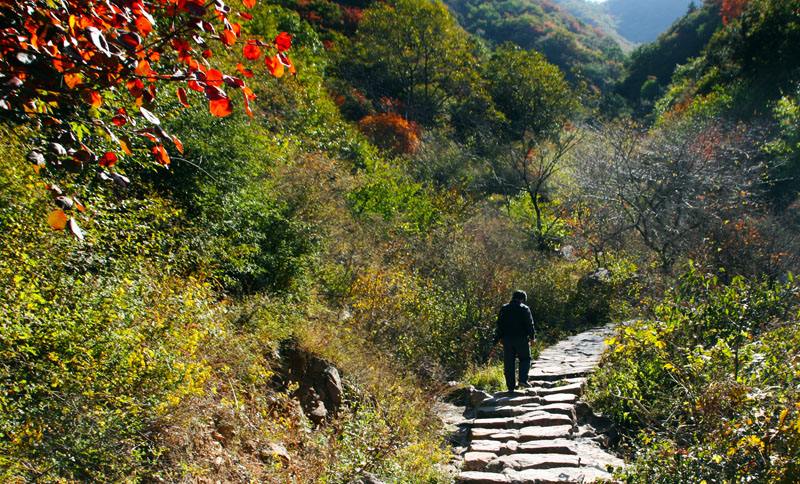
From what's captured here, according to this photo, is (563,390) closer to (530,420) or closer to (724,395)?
(530,420)

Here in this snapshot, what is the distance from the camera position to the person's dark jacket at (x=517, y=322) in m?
8.34

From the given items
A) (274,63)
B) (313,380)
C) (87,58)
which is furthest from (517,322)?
(87,58)

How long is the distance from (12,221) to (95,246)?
993mm

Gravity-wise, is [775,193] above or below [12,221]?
above

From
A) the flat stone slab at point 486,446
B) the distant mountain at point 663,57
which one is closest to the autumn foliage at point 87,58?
the flat stone slab at point 486,446

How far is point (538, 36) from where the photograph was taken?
50250 millimetres

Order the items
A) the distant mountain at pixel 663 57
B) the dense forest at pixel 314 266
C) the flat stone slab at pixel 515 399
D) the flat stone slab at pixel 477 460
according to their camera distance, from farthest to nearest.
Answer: the distant mountain at pixel 663 57 → the flat stone slab at pixel 515 399 → the flat stone slab at pixel 477 460 → the dense forest at pixel 314 266

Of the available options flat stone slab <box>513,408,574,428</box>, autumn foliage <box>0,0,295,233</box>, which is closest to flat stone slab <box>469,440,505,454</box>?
flat stone slab <box>513,408,574,428</box>

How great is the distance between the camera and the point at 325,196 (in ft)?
34.0

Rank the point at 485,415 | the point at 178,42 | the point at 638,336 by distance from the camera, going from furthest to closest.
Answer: the point at 485,415
the point at 638,336
the point at 178,42

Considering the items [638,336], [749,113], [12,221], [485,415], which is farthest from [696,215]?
[12,221]

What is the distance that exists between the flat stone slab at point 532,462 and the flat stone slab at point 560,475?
127mm

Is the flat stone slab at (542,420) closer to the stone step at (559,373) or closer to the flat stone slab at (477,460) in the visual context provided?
the flat stone slab at (477,460)

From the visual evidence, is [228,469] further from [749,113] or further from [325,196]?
[749,113]
